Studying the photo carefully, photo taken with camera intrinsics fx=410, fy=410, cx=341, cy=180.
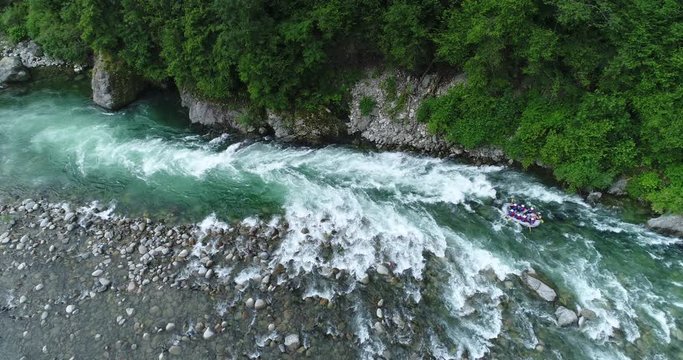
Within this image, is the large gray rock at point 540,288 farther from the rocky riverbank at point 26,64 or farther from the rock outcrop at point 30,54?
the rock outcrop at point 30,54

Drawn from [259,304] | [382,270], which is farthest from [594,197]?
[259,304]

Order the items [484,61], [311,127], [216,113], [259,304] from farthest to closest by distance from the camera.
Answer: [216,113]
[311,127]
[484,61]
[259,304]

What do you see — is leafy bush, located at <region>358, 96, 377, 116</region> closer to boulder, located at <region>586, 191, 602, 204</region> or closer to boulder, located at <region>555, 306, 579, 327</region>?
boulder, located at <region>586, 191, 602, 204</region>

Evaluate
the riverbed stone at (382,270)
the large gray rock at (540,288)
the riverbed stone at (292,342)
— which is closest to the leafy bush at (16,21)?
the riverbed stone at (292,342)

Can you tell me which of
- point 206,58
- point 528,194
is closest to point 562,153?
point 528,194

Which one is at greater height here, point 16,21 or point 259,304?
point 16,21

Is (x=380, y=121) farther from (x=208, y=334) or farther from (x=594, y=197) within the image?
(x=208, y=334)

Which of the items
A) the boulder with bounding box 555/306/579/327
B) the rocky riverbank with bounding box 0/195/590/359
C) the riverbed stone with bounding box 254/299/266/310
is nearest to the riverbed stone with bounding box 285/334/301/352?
the rocky riverbank with bounding box 0/195/590/359
